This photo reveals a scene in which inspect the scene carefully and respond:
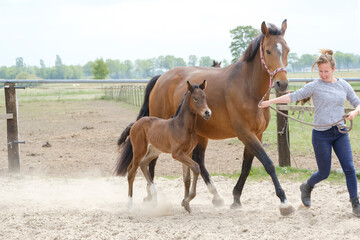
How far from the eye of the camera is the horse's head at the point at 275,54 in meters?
4.43

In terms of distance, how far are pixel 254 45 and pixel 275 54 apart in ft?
1.67

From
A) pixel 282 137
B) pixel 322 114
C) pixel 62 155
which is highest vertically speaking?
pixel 322 114

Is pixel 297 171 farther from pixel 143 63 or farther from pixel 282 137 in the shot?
pixel 143 63

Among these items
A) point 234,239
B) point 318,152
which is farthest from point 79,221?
point 318,152

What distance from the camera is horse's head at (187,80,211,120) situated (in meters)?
4.58

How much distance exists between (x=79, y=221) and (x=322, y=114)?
289 cm

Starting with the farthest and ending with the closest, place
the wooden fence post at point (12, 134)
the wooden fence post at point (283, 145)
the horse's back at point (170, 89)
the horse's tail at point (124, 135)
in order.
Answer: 1. the wooden fence post at point (12, 134)
2. the wooden fence post at point (283, 145)
3. the horse's back at point (170, 89)
4. the horse's tail at point (124, 135)

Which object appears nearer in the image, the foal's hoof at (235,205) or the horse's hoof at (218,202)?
the foal's hoof at (235,205)

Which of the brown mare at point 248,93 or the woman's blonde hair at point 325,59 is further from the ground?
the woman's blonde hair at point 325,59

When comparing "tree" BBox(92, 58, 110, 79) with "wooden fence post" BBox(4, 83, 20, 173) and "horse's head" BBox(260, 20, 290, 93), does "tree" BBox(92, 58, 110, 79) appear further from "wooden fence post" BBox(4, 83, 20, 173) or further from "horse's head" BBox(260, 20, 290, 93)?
"horse's head" BBox(260, 20, 290, 93)

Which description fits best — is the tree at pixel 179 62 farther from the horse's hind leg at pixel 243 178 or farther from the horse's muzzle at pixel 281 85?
the horse's muzzle at pixel 281 85

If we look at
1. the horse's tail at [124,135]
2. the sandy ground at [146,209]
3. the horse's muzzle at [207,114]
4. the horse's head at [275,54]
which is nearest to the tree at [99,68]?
the sandy ground at [146,209]

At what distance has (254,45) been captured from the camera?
5.02 metres

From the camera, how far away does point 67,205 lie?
5730 millimetres
